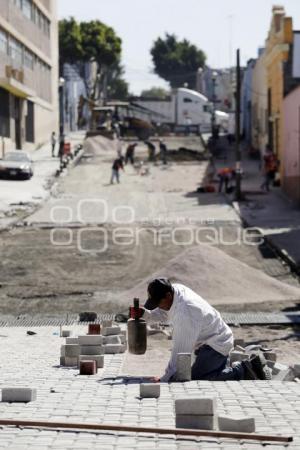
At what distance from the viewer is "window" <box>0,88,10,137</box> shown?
53.5 m

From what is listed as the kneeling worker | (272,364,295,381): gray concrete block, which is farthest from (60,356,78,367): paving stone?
(272,364,295,381): gray concrete block

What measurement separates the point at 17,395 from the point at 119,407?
900 mm

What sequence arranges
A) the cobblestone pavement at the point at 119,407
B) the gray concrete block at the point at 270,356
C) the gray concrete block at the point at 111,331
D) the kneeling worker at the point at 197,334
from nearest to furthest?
the cobblestone pavement at the point at 119,407
the kneeling worker at the point at 197,334
the gray concrete block at the point at 270,356
the gray concrete block at the point at 111,331

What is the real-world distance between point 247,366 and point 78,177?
38412 mm

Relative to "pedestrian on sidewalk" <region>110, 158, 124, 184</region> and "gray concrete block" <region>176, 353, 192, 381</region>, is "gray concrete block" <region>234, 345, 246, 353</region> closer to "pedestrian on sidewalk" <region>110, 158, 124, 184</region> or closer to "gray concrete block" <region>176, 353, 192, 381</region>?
"gray concrete block" <region>176, 353, 192, 381</region>

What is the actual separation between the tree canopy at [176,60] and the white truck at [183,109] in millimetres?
48054

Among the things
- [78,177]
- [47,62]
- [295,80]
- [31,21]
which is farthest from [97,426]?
[47,62]

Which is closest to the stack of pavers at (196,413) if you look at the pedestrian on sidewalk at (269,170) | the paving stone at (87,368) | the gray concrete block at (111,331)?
the paving stone at (87,368)

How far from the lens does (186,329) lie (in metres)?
9.65

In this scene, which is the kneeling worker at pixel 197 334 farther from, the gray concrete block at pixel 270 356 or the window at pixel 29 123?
the window at pixel 29 123

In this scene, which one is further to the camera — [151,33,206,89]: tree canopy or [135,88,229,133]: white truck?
[151,33,206,89]: tree canopy

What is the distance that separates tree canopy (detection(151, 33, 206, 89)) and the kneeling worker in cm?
12483

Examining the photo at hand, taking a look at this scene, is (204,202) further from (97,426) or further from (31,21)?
(97,426)

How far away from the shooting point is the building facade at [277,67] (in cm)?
4266
